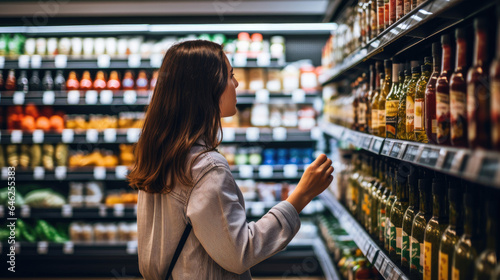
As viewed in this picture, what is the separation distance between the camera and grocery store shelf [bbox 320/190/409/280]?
1.43m

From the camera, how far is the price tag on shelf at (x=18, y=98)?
14.1 ft

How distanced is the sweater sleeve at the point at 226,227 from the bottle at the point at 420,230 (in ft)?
1.44

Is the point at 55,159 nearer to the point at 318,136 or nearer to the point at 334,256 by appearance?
the point at 318,136

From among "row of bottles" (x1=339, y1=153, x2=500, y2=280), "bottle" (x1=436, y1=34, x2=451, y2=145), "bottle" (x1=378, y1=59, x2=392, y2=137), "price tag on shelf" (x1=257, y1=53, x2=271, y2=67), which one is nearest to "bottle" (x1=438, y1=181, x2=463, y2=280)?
"row of bottles" (x1=339, y1=153, x2=500, y2=280)

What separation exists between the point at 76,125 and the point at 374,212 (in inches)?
133

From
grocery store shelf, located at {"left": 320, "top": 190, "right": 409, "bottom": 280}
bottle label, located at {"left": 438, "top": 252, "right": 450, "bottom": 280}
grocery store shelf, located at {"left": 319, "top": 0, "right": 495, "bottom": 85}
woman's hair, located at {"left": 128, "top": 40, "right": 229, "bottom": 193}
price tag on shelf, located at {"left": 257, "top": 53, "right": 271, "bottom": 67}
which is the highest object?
price tag on shelf, located at {"left": 257, "top": 53, "right": 271, "bottom": 67}

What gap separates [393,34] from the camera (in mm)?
1435

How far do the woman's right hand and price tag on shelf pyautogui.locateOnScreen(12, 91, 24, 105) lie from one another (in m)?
3.84

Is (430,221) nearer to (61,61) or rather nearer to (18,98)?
(61,61)

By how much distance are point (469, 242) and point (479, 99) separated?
388 mm

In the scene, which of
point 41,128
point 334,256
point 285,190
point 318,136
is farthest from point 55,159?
point 334,256

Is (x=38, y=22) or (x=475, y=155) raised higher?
(x=38, y=22)

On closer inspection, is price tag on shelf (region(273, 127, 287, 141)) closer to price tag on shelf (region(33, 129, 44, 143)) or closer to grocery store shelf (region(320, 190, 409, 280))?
grocery store shelf (region(320, 190, 409, 280))

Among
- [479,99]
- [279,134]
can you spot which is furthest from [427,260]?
[279,134]
